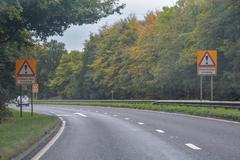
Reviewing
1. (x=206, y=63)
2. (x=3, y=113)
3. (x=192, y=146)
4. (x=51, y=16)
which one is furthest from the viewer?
(x=206, y=63)

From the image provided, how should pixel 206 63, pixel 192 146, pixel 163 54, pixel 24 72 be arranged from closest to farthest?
pixel 192 146 → pixel 24 72 → pixel 206 63 → pixel 163 54

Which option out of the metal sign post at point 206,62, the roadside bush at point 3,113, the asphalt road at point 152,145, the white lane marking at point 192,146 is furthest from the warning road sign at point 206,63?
the white lane marking at point 192,146

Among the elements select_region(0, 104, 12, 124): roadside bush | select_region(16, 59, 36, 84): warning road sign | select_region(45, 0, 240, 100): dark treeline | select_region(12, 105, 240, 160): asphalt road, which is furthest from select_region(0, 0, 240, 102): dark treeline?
select_region(12, 105, 240, 160): asphalt road

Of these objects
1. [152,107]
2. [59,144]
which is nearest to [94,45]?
[152,107]

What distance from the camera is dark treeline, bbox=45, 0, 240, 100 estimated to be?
5728 centimetres

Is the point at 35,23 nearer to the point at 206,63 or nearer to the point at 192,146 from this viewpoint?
the point at 206,63

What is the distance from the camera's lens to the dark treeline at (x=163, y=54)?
2255 inches

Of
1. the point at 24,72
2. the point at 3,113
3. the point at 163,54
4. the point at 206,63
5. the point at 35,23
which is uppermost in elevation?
the point at 163,54

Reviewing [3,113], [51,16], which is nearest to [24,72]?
[3,113]

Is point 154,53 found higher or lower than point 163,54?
higher

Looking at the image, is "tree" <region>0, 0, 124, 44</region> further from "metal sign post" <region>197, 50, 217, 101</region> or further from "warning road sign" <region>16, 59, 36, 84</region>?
"metal sign post" <region>197, 50, 217, 101</region>

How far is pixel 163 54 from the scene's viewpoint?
7144 centimetres

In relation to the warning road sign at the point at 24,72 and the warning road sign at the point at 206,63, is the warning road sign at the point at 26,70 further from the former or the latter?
the warning road sign at the point at 206,63

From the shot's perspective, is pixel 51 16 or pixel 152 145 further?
pixel 51 16
